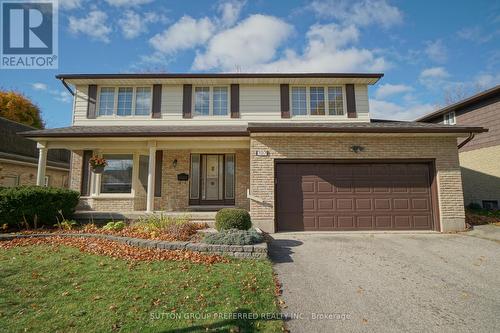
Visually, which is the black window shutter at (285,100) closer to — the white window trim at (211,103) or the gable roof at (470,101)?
the white window trim at (211,103)

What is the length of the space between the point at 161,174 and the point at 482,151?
52.5ft

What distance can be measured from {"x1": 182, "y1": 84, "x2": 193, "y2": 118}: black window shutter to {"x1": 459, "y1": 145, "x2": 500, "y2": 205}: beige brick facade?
582 inches

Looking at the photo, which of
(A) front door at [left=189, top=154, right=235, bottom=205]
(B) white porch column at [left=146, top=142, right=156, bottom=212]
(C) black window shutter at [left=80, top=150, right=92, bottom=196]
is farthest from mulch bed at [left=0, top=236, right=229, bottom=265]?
(A) front door at [left=189, top=154, right=235, bottom=205]

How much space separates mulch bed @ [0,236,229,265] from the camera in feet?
18.2

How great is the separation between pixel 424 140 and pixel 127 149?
1153 centimetres

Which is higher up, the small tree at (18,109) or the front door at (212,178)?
the small tree at (18,109)

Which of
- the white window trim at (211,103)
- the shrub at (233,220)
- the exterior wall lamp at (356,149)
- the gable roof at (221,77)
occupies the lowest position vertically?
the shrub at (233,220)

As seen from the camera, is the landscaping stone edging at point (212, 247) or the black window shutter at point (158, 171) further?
the black window shutter at point (158, 171)

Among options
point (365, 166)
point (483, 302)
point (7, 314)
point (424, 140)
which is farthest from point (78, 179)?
point (424, 140)

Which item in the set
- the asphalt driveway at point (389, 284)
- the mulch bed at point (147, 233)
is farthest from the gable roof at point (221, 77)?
the asphalt driveway at point (389, 284)

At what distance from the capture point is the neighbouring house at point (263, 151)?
345 inches

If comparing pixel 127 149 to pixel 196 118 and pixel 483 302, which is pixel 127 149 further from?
pixel 483 302

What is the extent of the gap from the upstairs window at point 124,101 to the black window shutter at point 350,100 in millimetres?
9149

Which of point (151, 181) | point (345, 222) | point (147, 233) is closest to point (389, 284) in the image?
point (345, 222)
